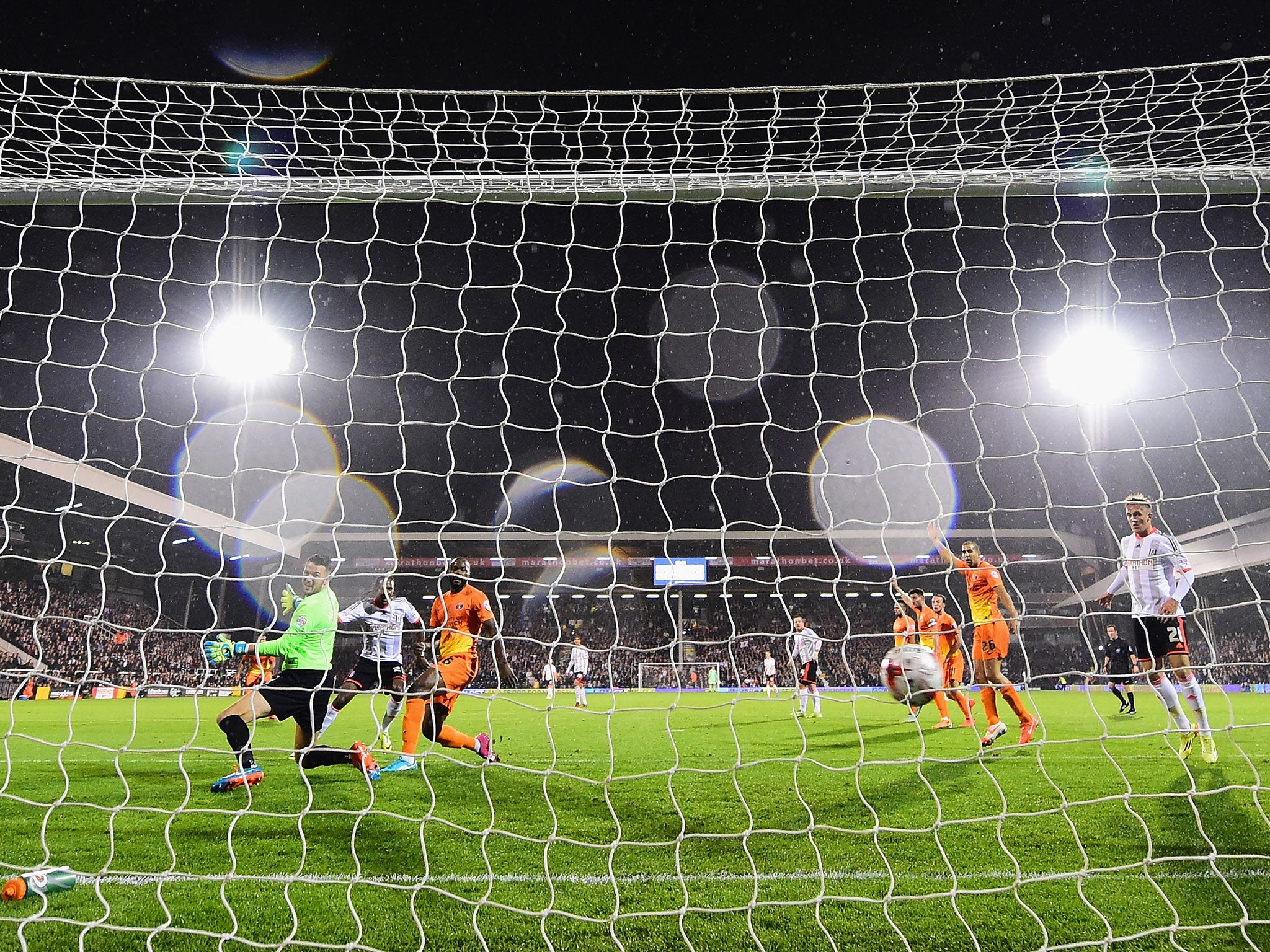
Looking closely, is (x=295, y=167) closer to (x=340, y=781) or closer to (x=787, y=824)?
(x=340, y=781)

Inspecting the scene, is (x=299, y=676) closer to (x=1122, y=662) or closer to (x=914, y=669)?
(x=914, y=669)

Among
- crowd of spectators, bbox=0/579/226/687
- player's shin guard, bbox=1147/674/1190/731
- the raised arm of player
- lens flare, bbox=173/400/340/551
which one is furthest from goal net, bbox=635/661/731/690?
the raised arm of player

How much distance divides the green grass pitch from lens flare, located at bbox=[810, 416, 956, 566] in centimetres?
2264

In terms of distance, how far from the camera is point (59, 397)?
22.8 meters

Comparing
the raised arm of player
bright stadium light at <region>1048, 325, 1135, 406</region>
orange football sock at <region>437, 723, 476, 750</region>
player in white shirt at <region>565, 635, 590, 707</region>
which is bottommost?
orange football sock at <region>437, 723, 476, 750</region>

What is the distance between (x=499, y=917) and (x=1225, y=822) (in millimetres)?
3641

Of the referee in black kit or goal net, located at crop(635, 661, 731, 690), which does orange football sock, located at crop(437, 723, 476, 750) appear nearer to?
the referee in black kit

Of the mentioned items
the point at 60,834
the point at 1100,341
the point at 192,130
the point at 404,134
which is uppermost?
the point at 404,134

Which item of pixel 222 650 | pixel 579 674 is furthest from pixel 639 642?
pixel 222 650

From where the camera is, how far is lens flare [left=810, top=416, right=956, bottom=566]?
31.8 meters

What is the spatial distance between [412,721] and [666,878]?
2867 millimetres

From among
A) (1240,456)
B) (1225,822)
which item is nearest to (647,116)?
(1225,822)

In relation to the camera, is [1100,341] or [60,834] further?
[1100,341]

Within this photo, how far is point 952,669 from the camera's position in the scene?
7.68 meters
